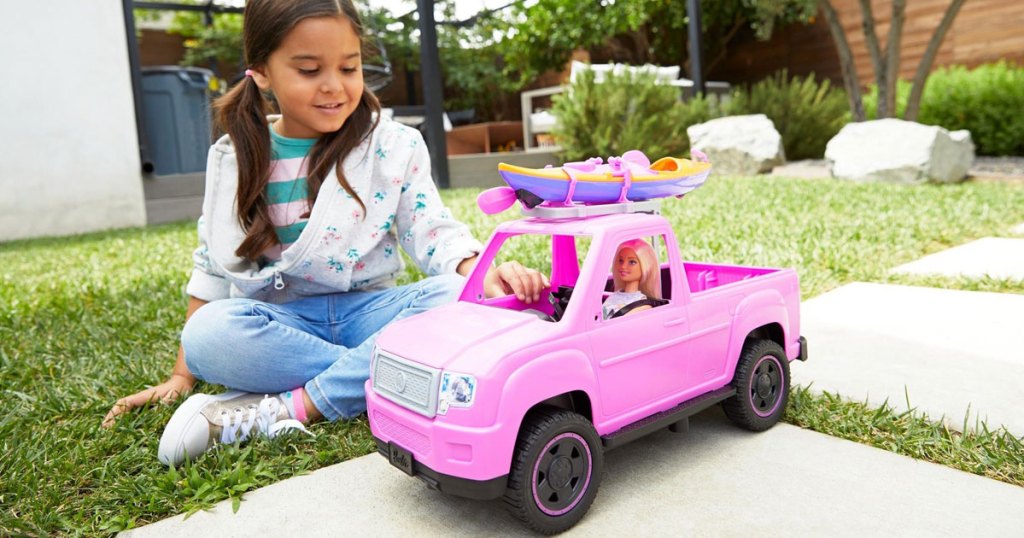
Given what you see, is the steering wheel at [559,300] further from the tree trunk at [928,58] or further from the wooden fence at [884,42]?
the wooden fence at [884,42]

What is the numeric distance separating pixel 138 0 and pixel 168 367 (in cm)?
838

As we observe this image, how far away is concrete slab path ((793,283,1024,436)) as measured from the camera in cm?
187

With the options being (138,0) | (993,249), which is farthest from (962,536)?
(138,0)

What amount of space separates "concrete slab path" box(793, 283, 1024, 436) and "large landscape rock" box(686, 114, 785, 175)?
17.9ft

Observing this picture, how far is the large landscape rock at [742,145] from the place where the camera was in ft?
26.7

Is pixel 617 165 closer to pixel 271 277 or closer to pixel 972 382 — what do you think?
pixel 271 277

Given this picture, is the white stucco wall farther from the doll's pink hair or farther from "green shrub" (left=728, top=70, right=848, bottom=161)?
"green shrub" (left=728, top=70, right=848, bottom=161)

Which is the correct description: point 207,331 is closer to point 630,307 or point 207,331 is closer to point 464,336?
point 464,336

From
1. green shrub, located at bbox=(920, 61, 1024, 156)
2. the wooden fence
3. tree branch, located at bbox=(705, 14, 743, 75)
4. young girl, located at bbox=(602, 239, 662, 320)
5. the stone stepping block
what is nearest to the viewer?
young girl, located at bbox=(602, 239, 662, 320)

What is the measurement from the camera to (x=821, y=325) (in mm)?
2543

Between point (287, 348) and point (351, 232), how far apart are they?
36cm

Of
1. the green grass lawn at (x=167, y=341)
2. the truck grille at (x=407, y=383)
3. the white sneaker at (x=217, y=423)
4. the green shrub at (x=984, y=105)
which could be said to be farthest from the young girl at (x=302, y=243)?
the green shrub at (x=984, y=105)

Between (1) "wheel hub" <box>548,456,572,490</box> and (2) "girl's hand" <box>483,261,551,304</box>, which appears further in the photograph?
(2) "girl's hand" <box>483,261,551,304</box>

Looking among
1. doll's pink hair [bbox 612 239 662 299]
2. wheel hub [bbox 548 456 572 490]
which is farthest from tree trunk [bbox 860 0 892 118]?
wheel hub [bbox 548 456 572 490]
